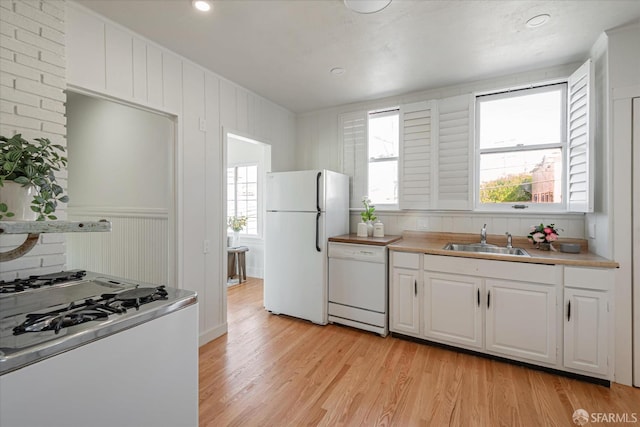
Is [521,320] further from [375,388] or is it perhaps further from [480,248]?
[375,388]

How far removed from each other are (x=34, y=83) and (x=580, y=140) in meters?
3.82

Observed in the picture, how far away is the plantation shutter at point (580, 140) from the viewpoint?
90.4 inches

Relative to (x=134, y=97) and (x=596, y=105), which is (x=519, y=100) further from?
(x=134, y=97)

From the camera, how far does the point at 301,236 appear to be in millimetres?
3330


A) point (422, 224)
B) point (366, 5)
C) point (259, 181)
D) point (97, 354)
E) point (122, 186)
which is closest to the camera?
point (97, 354)

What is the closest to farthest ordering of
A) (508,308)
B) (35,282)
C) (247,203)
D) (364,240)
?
(35,282) < (508,308) < (364,240) < (247,203)

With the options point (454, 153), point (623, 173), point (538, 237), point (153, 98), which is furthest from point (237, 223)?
point (623, 173)

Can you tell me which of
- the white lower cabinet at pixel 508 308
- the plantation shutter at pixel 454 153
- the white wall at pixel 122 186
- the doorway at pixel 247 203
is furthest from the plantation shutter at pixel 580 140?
the doorway at pixel 247 203

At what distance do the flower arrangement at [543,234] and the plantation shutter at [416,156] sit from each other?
984 mm

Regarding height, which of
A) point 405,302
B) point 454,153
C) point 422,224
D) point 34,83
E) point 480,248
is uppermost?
point 34,83

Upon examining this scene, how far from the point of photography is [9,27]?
1.61 m

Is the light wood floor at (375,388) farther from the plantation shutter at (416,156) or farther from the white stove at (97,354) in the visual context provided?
the plantation shutter at (416,156)

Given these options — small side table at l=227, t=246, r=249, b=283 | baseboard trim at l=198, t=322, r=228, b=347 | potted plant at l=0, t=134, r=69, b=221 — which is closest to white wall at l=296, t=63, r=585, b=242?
small side table at l=227, t=246, r=249, b=283

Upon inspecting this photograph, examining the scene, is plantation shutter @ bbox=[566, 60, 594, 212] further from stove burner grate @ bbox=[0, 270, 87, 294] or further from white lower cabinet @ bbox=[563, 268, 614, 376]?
stove burner grate @ bbox=[0, 270, 87, 294]
